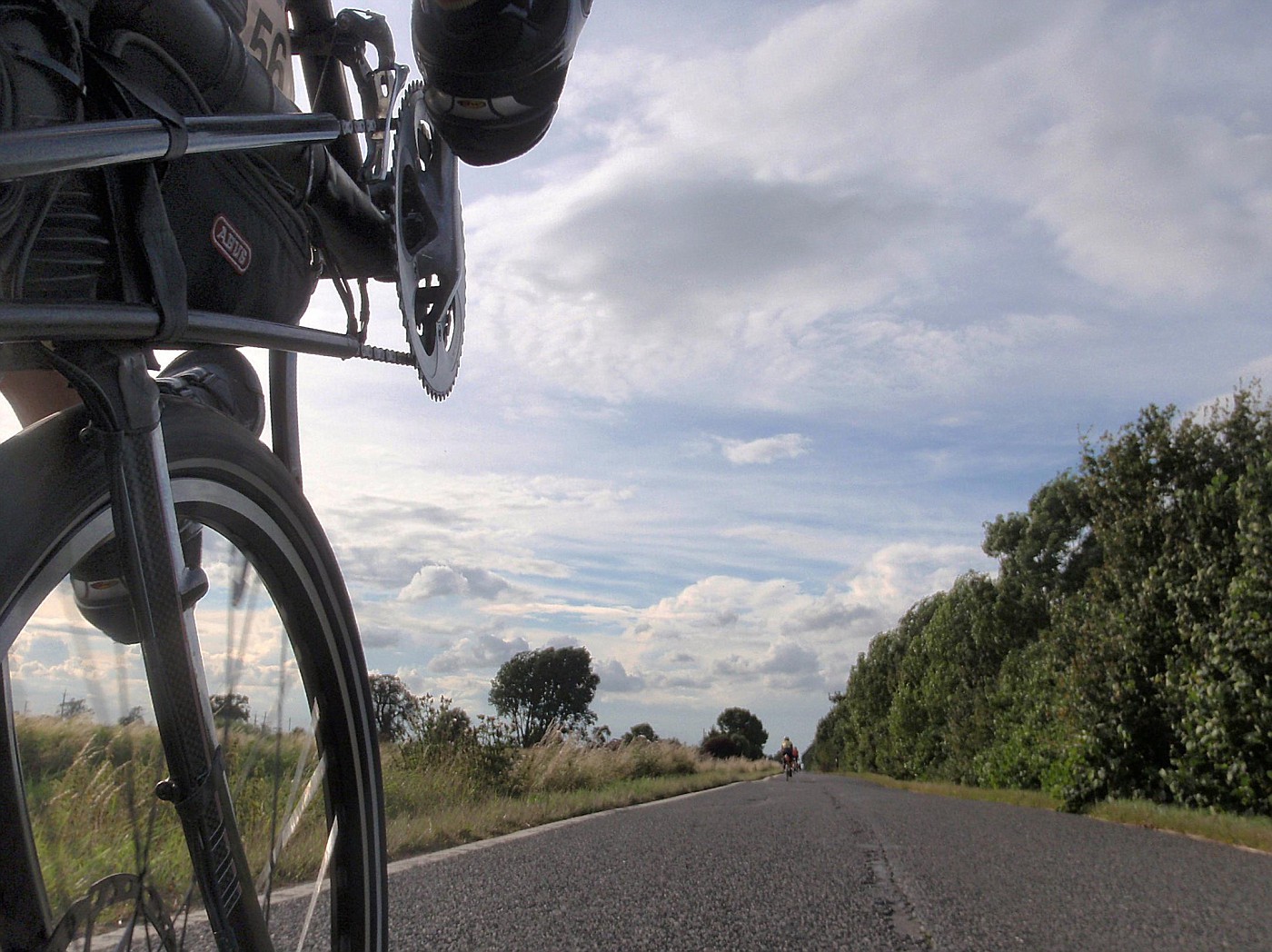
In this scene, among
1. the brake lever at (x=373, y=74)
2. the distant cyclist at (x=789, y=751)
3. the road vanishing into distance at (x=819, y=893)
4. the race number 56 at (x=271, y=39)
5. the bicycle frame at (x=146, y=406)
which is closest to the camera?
the bicycle frame at (x=146, y=406)

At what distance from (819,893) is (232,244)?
349cm

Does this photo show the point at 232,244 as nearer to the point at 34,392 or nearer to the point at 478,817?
the point at 34,392

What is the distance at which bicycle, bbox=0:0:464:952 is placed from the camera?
2.88 feet

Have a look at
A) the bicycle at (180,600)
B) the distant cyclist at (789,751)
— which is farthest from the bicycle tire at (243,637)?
the distant cyclist at (789,751)

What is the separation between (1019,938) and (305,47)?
10.5 feet

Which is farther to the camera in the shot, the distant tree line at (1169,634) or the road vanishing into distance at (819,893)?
the distant tree line at (1169,634)

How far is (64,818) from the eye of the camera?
1.00m

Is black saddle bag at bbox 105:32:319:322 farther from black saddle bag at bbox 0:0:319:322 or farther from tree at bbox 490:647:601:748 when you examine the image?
tree at bbox 490:647:601:748

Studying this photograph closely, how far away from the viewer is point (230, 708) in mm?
1229

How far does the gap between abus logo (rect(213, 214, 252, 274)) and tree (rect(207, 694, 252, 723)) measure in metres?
0.53

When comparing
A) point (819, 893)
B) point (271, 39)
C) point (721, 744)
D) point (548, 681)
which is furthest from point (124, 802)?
point (721, 744)

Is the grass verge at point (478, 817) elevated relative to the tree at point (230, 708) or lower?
lower

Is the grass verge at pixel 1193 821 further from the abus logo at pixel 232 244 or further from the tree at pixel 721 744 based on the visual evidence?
the tree at pixel 721 744

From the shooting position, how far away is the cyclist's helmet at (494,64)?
1246 millimetres
